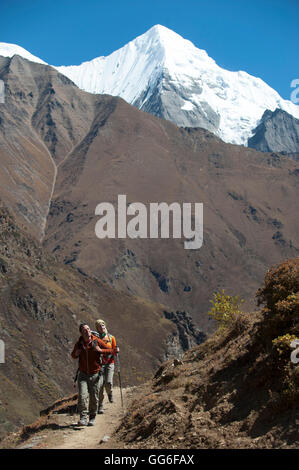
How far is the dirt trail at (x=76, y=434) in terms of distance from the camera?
530 inches

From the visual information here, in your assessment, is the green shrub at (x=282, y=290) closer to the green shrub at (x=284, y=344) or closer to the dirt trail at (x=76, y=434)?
the green shrub at (x=284, y=344)

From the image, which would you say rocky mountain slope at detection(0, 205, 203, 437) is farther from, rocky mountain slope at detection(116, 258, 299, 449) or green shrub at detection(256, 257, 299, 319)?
green shrub at detection(256, 257, 299, 319)

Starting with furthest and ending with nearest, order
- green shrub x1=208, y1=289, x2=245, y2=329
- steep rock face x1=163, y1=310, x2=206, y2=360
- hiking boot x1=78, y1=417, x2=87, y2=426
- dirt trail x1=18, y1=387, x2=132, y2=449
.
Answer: steep rock face x1=163, y1=310, x2=206, y2=360 < green shrub x1=208, y1=289, x2=245, y2=329 < hiking boot x1=78, y1=417, x2=87, y2=426 < dirt trail x1=18, y1=387, x2=132, y2=449

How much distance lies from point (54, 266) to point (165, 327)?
3272 centimetres

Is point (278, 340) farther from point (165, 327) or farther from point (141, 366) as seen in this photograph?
point (165, 327)

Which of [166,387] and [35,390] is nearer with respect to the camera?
[166,387]

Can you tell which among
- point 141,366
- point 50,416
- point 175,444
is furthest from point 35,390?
point 175,444

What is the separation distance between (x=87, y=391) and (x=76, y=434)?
118 centimetres

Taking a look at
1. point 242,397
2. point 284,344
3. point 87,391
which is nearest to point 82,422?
point 87,391

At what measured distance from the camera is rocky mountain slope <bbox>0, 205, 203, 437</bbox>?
3703 inches

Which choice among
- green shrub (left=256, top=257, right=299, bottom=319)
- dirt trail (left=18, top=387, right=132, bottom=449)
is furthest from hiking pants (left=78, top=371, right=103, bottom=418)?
green shrub (left=256, top=257, right=299, bottom=319)

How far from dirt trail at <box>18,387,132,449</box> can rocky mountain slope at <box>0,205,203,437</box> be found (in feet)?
170

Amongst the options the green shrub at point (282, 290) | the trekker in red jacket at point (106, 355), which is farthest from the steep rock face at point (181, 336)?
the green shrub at point (282, 290)
